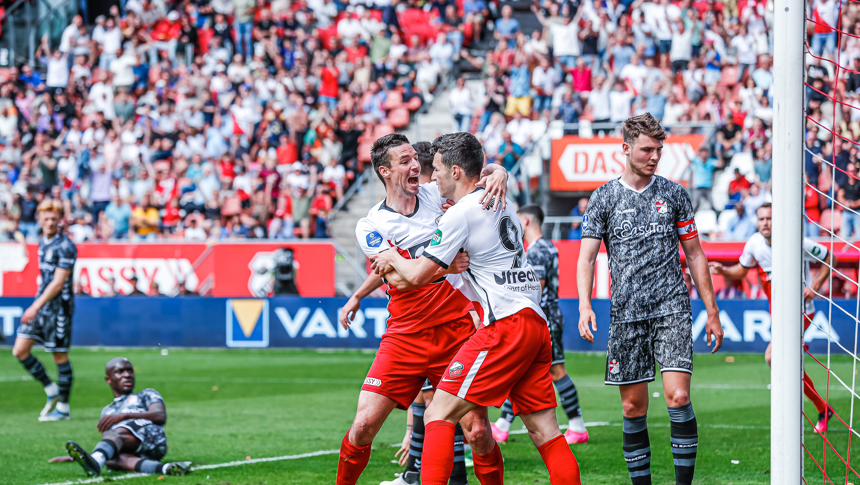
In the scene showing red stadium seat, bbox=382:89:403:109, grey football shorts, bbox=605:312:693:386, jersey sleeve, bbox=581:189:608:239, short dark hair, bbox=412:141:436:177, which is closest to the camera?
grey football shorts, bbox=605:312:693:386

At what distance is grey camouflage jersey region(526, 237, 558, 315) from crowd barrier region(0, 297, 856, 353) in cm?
718

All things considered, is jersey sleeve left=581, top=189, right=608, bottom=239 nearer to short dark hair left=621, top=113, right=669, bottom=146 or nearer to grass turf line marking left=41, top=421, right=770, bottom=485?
short dark hair left=621, top=113, right=669, bottom=146

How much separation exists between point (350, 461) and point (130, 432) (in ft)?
8.59

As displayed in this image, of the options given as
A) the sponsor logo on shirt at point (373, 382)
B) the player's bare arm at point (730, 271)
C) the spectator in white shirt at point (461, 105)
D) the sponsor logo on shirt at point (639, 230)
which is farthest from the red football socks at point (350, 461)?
the spectator in white shirt at point (461, 105)

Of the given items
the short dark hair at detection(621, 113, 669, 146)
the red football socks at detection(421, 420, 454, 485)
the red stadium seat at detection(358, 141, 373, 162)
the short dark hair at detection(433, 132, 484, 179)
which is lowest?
the red football socks at detection(421, 420, 454, 485)

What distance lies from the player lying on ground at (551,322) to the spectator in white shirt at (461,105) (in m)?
13.4

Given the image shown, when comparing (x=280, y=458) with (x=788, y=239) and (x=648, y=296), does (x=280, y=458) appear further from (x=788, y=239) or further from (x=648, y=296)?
(x=788, y=239)

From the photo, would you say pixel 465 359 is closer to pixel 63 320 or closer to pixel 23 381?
pixel 63 320

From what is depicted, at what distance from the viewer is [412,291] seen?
19.0 ft

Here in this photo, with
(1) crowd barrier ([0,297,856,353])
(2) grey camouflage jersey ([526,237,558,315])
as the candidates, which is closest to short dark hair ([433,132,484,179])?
(2) grey camouflage jersey ([526,237,558,315])

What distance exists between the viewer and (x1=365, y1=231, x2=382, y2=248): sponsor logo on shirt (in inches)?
223

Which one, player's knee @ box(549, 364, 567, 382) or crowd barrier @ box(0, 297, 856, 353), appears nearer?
player's knee @ box(549, 364, 567, 382)

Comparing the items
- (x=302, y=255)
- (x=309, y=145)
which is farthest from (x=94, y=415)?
(x=309, y=145)

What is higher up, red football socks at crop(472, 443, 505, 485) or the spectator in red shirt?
the spectator in red shirt
